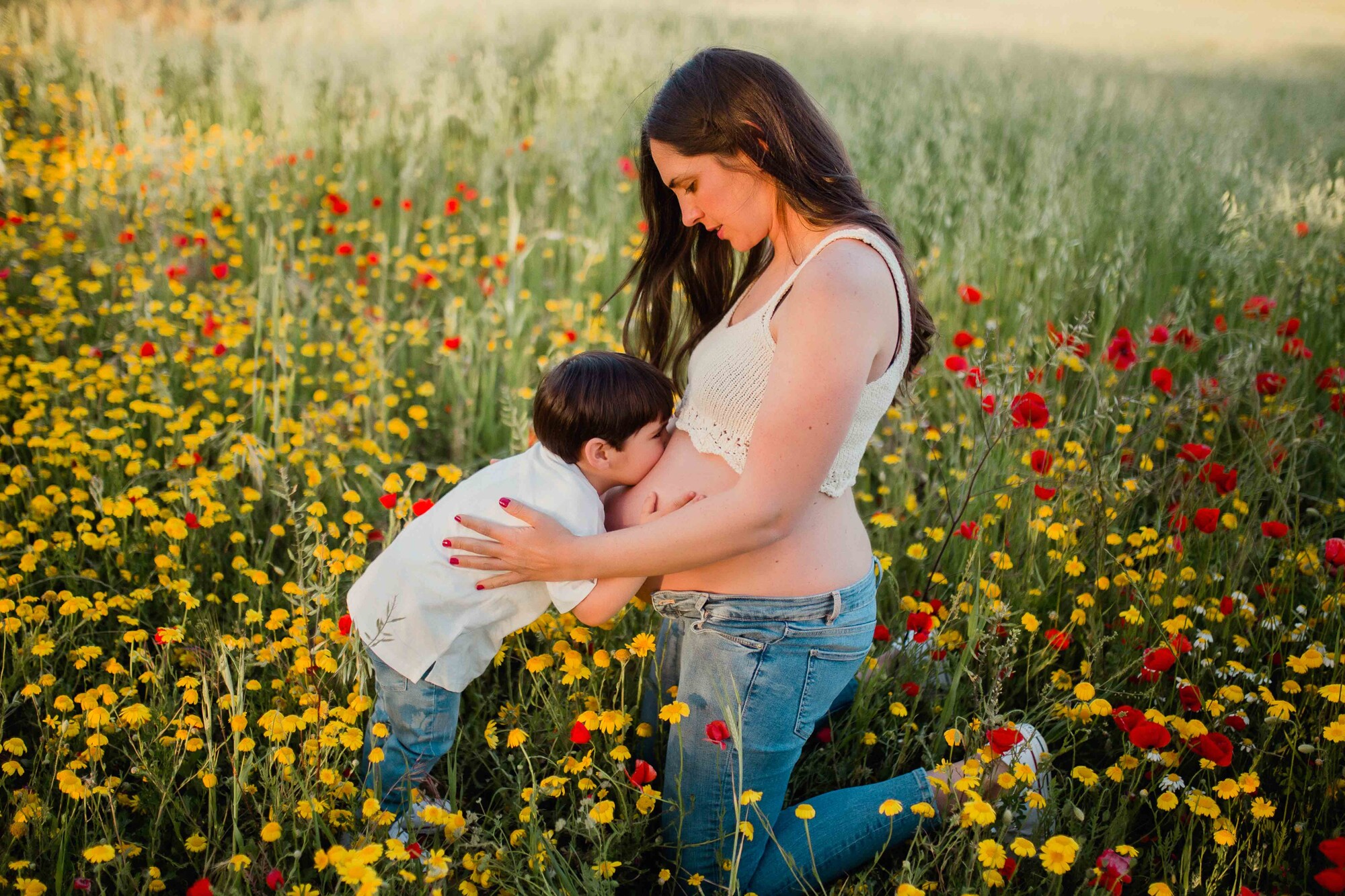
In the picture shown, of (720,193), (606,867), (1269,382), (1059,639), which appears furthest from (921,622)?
(1269,382)

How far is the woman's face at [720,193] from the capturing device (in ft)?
6.28

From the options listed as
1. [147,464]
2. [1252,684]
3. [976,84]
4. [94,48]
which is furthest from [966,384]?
[94,48]

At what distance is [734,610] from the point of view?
75.5 inches

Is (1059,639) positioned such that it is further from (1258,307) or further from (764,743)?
(1258,307)

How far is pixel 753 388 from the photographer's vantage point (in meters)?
1.88

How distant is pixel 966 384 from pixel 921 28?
34.5 ft

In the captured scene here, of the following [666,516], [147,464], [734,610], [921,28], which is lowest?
[147,464]

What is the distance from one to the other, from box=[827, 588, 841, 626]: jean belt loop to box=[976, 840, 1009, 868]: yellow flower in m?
0.53

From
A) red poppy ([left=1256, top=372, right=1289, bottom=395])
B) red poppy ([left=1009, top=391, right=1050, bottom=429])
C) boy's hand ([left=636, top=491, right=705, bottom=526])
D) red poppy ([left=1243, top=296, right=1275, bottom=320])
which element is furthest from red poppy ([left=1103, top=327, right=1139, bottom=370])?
boy's hand ([left=636, top=491, right=705, bottom=526])

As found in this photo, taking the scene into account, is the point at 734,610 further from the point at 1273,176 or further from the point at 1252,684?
the point at 1273,176

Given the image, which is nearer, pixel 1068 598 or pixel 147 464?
pixel 1068 598

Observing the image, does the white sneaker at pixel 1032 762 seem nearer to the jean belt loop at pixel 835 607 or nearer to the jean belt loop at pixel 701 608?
the jean belt loop at pixel 835 607

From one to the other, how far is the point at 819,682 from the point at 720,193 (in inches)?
39.1

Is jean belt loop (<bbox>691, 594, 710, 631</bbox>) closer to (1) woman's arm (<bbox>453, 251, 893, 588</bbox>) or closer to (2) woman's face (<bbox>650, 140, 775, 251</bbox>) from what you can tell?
(1) woman's arm (<bbox>453, 251, 893, 588</bbox>)
